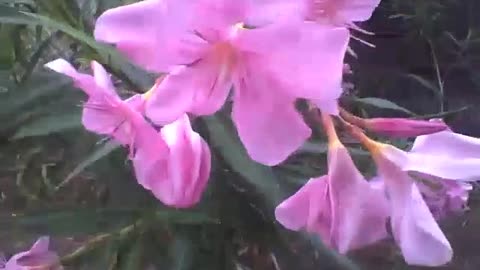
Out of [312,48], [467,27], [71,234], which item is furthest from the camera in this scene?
[467,27]

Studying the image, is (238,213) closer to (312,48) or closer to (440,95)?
(312,48)

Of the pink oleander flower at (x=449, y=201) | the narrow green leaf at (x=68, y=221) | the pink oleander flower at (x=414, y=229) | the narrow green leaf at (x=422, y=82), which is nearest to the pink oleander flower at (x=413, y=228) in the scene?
the pink oleander flower at (x=414, y=229)

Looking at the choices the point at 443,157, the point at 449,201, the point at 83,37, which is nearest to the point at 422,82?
the point at 449,201

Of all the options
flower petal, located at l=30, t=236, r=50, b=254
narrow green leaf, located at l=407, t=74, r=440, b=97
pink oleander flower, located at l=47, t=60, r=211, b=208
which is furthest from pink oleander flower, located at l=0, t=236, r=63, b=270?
narrow green leaf, located at l=407, t=74, r=440, b=97

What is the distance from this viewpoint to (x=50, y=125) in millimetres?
547

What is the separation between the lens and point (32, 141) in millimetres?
603

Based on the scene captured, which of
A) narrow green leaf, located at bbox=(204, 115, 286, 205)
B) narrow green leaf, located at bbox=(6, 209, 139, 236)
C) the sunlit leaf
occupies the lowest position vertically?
narrow green leaf, located at bbox=(6, 209, 139, 236)

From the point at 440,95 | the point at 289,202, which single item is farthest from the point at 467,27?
the point at 289,202

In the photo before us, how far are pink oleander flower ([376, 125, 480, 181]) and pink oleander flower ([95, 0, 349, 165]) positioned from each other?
50 mm

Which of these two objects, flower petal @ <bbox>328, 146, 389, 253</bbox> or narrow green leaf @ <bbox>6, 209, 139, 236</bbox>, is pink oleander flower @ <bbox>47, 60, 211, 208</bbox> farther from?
narrow green leaf @ <bbox>6, 209, 139, 236</bbox>

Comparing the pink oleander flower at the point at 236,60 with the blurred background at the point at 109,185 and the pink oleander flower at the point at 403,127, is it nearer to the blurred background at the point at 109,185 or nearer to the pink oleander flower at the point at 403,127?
the pink oleander flower at the point at 403,127

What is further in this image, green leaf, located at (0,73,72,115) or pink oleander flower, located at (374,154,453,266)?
green leaf, located at (0,73,72,115)

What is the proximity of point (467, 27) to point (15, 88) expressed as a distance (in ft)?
2.80

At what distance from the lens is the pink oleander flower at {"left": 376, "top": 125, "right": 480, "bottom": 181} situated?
0.31m
